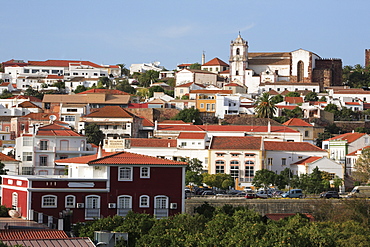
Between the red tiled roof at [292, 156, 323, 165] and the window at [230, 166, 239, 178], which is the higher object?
the red tiled roof at [292, 156, 323, 165]

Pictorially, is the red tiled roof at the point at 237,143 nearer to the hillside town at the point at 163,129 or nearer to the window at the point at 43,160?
the hillside town at the point at 163,129

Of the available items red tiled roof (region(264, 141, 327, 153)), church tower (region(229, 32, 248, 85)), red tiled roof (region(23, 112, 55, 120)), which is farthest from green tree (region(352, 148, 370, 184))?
church tower (region(229, 32, 248, 85))

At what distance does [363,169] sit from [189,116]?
1705 inches

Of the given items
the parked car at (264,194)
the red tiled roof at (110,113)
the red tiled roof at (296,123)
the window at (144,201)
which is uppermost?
the red tiled roof at (110,113)

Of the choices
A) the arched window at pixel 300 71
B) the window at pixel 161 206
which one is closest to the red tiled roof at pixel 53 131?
the window at pixel 161 206

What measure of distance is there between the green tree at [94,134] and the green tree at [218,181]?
82.1 ft

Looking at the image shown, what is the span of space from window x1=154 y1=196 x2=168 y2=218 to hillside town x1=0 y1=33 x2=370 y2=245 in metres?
0.05

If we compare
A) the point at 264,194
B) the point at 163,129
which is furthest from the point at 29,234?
the point at 163,129

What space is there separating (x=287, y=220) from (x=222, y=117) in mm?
80161

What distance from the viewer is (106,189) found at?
161ft

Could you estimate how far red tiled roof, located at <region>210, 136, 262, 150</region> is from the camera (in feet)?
291

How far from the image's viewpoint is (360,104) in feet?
460

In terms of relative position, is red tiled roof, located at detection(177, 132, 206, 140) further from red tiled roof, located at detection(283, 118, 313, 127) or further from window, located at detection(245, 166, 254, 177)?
red tiled roof, located at detection(283, 118, 313, 127)

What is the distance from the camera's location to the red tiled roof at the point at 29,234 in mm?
36344
